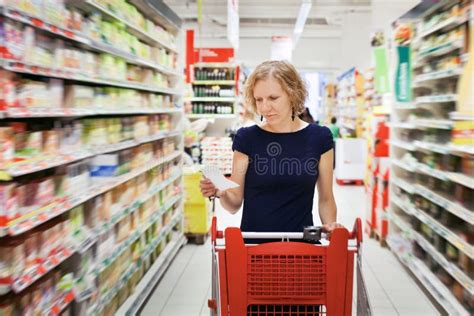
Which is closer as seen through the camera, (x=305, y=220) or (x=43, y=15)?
(x=305, y=220)

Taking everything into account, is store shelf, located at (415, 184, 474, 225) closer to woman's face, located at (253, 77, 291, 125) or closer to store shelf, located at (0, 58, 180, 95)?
woman's face, located at (253, 77, 291, 125)

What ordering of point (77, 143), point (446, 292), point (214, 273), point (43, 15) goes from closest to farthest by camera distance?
point (214, 273)
point (43, 15)
point (77, 143)
point (446, 292)

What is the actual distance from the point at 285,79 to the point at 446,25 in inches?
122

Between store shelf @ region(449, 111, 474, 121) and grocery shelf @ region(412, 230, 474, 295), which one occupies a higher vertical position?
store shelf @ region(449, 111, 474, 121)

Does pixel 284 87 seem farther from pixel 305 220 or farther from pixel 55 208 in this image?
pixel 55 208

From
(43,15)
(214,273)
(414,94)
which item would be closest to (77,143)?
(43,15)

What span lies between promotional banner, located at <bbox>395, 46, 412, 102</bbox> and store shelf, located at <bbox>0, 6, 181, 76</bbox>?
105 inches

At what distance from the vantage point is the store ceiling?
1582cm

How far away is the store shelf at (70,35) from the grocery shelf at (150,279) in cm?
191

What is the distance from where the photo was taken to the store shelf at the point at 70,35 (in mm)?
2395

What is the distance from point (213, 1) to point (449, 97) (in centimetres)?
1196

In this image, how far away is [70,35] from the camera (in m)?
3.09

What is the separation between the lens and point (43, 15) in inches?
107

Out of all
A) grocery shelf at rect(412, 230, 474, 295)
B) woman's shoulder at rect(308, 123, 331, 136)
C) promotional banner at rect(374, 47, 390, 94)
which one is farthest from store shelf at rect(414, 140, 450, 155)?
promotional banner at rect(374, 47, 390, 94)
